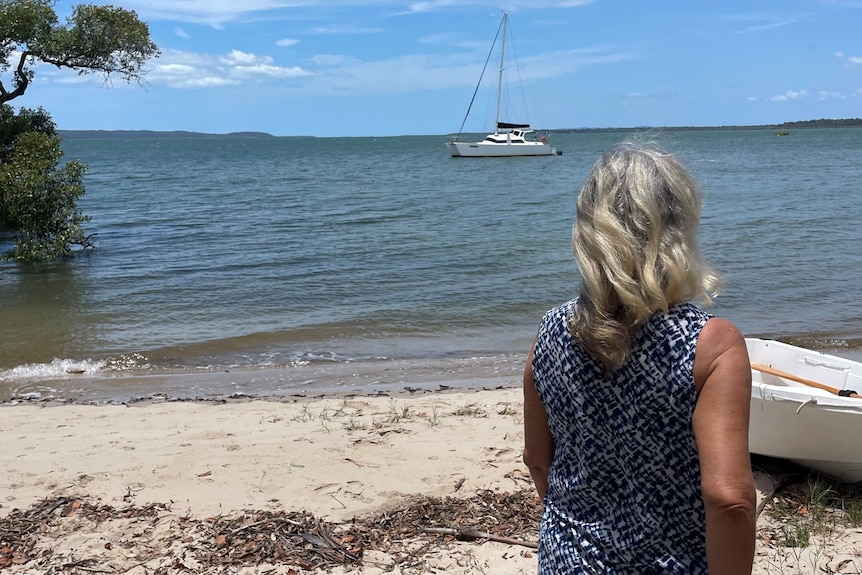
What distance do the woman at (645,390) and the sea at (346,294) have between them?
0.82 ft

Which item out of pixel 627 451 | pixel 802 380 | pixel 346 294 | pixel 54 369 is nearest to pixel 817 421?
pixel 802 380

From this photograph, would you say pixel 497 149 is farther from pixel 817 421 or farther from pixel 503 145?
pixel 817 421

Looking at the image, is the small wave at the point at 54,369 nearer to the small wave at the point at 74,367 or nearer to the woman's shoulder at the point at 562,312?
the small wave at the point at 74,367

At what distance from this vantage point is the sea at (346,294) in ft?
30.5

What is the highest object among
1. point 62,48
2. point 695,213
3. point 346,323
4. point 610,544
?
point 62,48

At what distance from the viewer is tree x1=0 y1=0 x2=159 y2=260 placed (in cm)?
1561

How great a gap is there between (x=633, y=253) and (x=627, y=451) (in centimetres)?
46

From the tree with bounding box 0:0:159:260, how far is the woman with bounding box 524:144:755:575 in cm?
1636

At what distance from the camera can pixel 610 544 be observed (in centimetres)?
184

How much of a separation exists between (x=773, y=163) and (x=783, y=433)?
5168 centimetres

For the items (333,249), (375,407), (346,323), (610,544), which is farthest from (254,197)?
(610,544)

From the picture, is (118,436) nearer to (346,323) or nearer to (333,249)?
(346,323)

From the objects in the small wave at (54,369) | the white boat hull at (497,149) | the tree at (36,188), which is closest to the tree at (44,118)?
the tree at (36,188)

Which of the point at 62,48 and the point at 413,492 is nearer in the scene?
the point at 413,492
